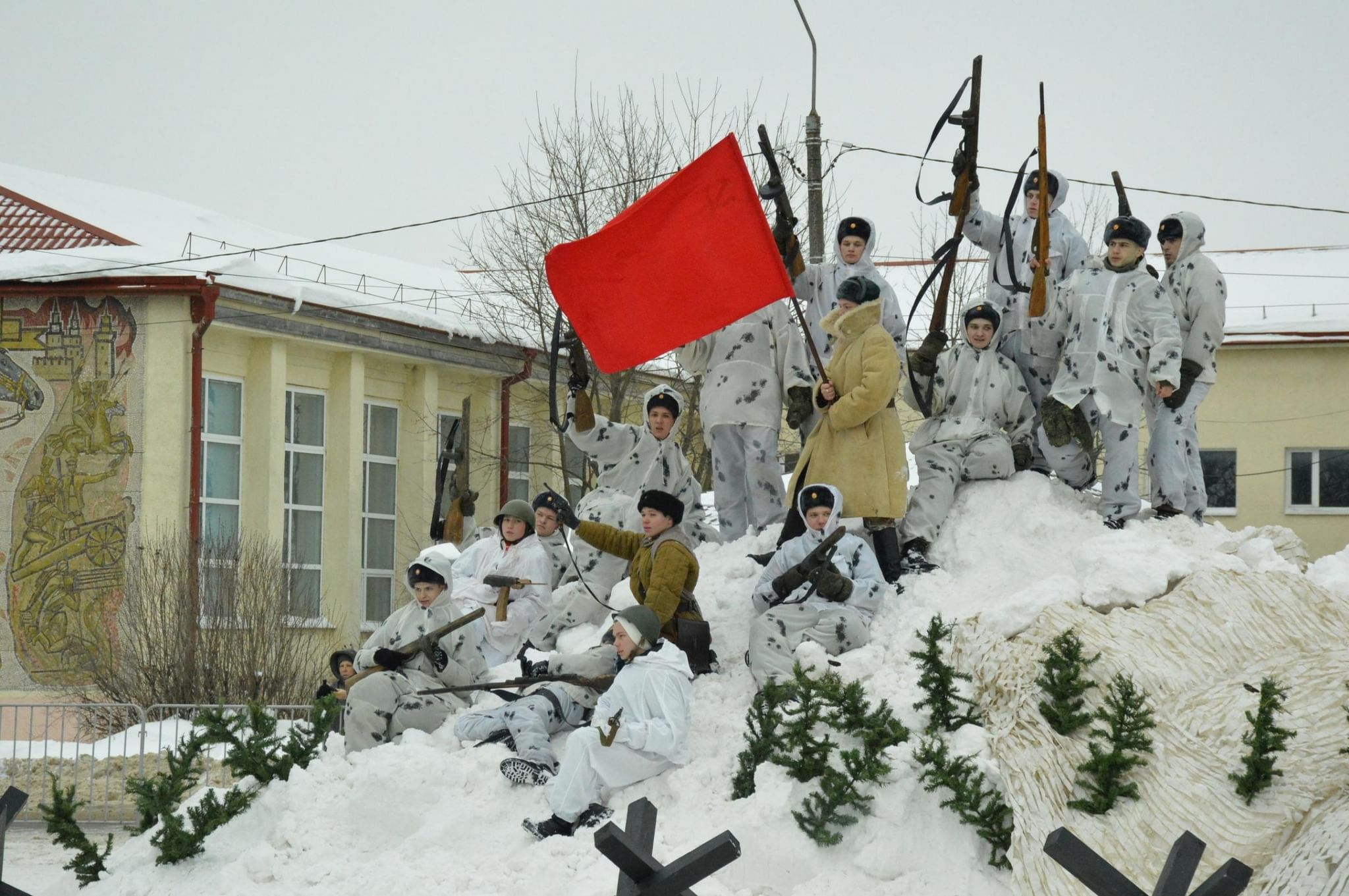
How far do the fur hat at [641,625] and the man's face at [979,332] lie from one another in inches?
128

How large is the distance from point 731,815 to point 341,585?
12.0m

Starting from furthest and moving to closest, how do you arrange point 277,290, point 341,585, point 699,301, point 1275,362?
point 1275,362, point 341,585, point 277,290, point 699,301

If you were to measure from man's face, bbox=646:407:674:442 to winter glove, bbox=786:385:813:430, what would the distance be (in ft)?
2.51

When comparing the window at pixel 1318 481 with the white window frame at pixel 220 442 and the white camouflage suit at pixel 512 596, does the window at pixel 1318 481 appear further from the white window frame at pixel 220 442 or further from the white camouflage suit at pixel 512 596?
the white camouflage suit at pixel 512 596

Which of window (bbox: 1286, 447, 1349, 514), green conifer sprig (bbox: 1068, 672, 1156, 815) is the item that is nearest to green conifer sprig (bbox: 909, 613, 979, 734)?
green conifer sprig (bbox: 1068, 672, 1156, 815)

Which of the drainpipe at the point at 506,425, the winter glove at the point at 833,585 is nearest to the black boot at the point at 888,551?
the winter glove at the point at 833,585

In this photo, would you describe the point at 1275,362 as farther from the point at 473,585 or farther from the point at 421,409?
the point at 473,585

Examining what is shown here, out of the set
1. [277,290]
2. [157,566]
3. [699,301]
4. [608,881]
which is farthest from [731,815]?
[277,290]

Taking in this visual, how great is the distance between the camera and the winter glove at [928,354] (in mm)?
9539

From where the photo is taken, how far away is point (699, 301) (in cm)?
835

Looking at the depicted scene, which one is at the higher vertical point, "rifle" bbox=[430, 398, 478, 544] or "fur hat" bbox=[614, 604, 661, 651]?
"rifle" bbox=[430, 398, 478, 544]

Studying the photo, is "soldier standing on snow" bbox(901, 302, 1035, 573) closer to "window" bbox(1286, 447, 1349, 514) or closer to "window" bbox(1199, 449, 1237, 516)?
"window" bbox(1199, 449, 1237, 516)

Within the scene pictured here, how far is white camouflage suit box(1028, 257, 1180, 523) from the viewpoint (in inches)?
363

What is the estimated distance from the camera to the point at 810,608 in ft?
26.4
